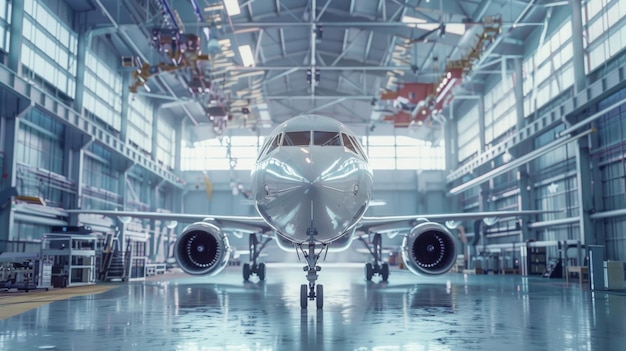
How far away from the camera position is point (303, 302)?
9695mm

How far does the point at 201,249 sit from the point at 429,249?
18.8 ft

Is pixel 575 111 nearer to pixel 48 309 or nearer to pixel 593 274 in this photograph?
pixel 593 274

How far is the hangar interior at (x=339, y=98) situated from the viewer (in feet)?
29.4

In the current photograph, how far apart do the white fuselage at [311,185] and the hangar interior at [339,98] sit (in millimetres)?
1497

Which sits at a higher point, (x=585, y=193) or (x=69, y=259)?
(x=585, y=193)

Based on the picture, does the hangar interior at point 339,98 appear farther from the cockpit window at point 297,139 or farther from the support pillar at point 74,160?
the cockpit window at point 297,139

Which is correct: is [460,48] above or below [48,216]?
above

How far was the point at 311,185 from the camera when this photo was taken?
324 inches

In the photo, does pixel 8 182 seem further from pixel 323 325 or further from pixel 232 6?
pixel 323 325

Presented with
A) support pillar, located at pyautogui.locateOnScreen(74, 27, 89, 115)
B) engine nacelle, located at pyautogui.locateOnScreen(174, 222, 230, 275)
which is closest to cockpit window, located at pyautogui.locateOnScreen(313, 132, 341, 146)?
engine nacelle, located at pyautogui.locateOnScreen(174, 222, 230, 275)

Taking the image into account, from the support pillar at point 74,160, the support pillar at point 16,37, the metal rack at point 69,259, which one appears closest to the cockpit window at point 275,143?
the metal rack at point 69,259

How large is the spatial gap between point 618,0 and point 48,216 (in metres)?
26.0

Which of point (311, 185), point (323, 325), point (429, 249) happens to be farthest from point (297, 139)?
point (429, 249)

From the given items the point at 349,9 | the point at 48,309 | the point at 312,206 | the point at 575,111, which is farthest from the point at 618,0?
the point at 48,309
